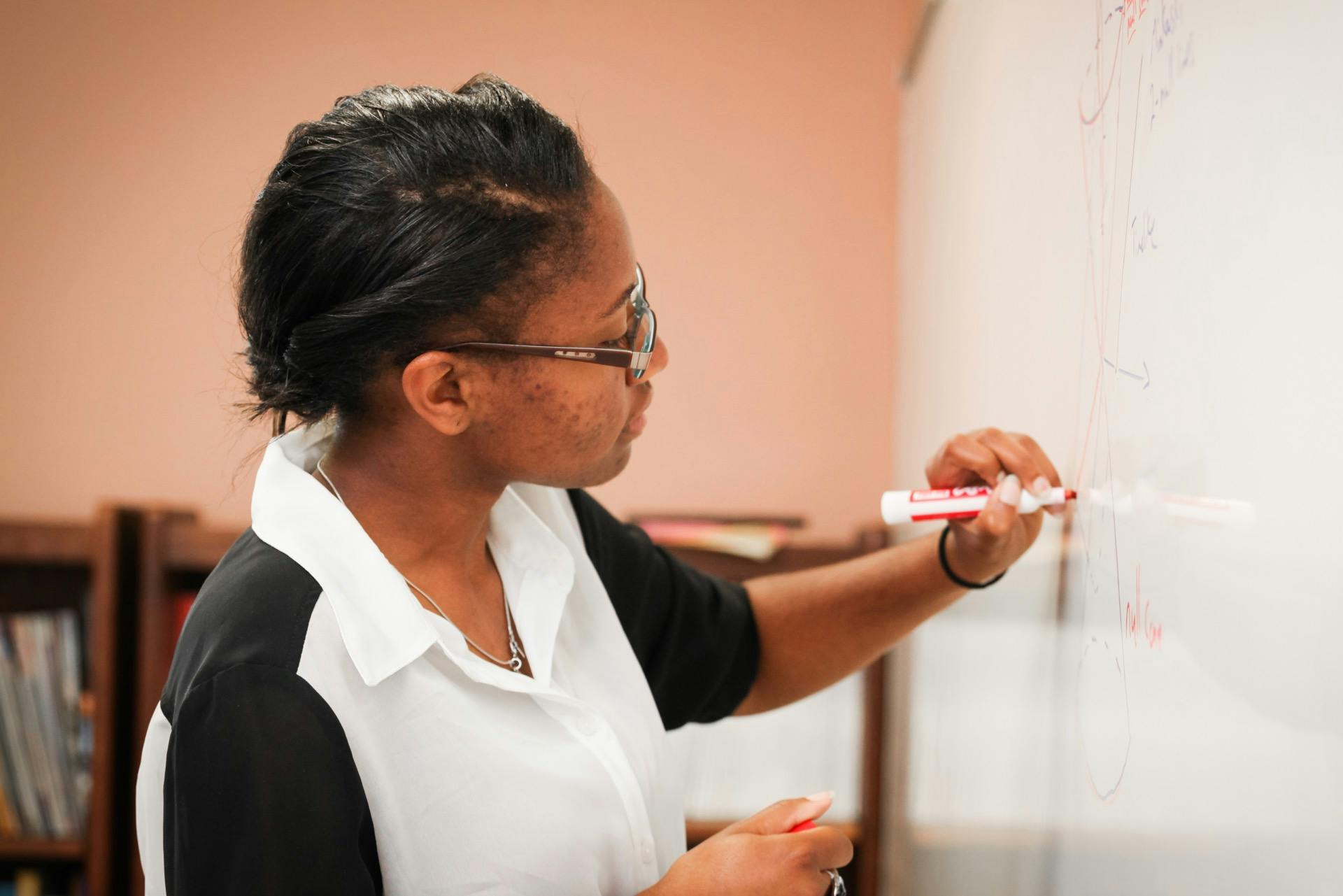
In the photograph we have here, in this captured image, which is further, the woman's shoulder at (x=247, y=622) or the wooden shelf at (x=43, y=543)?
the wooden shelf at (x=43, y=543)

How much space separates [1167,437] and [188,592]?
1.64 m

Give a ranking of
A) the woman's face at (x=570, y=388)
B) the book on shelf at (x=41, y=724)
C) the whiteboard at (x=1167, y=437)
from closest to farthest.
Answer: the whiteboard at (x=1167, y=437), the woman's face at (x=570, y=388), the book on shelf at (x=41, y=724)

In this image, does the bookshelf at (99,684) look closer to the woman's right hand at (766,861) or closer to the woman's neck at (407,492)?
the woman's neck at (407,492)

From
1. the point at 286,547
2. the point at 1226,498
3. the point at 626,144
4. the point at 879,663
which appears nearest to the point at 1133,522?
the point at 1226,498

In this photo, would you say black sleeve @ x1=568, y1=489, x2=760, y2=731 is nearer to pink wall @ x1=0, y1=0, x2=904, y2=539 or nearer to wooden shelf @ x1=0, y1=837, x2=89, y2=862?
pink wall @ x1=0, y1=0, x2=904, y2=539

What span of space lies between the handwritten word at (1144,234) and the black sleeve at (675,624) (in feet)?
1.73

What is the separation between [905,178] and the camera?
1892 millimetres

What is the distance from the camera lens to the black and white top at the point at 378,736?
2.11 feet

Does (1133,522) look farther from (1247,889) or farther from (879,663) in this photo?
(879,663)

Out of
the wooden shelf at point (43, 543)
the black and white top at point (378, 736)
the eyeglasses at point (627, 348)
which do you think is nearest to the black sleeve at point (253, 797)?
the black and white top at point (378, 736)

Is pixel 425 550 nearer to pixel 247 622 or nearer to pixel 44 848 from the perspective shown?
pixel 247 622

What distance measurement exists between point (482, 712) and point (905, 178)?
1.41 m

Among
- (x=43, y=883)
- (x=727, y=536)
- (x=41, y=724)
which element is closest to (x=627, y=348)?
(x=727, y=536)

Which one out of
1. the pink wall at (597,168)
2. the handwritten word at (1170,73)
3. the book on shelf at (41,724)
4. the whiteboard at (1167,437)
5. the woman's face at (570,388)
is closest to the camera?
the whiteboard at (1167,437)
